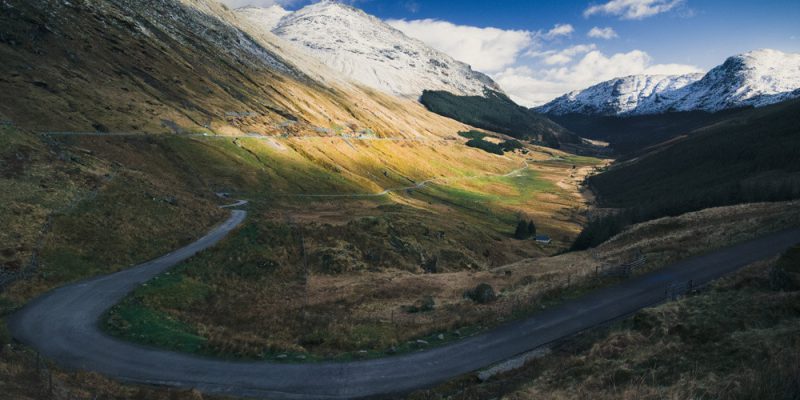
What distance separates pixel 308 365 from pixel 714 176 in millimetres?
162940

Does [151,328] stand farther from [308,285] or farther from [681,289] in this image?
[681,289]

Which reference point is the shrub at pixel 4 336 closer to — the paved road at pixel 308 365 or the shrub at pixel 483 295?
the paved road at pixel 308 365

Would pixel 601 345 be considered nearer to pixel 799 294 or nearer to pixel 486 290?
pixel 799 294

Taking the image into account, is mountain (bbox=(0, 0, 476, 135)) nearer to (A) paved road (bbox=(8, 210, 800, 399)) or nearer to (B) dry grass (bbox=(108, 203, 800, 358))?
(B) dry grass (bbox=(108, 203, 800, 358))

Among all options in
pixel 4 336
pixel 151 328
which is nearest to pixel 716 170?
pixel 151 328

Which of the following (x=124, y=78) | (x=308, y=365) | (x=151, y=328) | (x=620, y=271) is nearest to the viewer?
(x=308, y=365)

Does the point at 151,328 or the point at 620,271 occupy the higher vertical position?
the point at 620,271

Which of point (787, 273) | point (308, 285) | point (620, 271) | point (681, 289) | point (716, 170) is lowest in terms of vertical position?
point (308, 285)

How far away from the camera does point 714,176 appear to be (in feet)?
461

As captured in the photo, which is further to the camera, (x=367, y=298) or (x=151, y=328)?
(x=367, y=298)

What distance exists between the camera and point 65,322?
25.8 metres

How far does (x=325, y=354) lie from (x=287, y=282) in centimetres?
2137

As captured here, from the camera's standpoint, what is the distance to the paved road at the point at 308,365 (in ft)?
63.6

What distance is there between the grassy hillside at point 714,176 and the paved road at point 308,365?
150 ft
